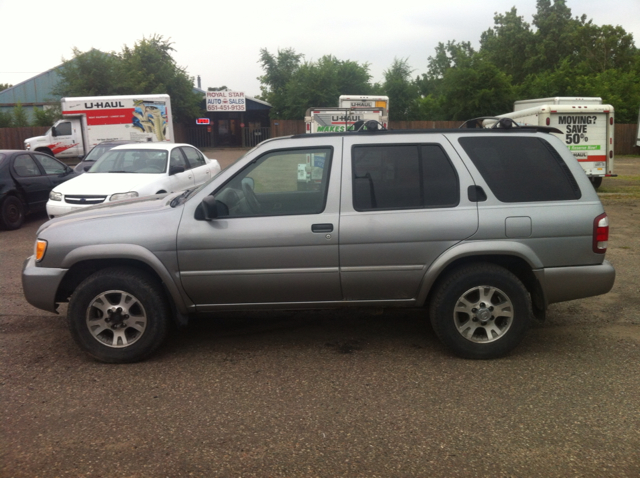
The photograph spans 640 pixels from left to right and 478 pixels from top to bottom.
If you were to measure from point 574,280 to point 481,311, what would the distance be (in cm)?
76

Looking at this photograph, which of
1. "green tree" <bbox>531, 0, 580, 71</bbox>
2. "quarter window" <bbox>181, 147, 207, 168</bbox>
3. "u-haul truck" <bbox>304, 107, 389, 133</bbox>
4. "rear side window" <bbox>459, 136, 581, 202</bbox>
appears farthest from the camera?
"green tree" <bbox>531, 0, 580, 71</bbox>

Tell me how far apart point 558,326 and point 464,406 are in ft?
6.66

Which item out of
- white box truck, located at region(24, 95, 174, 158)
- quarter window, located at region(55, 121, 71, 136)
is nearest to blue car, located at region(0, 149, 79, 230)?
white box truck, located at region(24, 95, 174, 158)

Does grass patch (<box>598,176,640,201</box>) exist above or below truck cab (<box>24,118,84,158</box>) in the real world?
Answer: below

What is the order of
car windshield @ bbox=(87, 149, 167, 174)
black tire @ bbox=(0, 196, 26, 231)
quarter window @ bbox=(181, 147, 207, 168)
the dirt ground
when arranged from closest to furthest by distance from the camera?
the dirt ground
black tire @ bbox=(0, 196, 26, 231)
car windshield @ bbox=(87, 149, 167, 174)
quarter window @ bbox=(181, 147, 207, 168)

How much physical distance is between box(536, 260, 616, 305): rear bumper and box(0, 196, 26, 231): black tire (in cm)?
994

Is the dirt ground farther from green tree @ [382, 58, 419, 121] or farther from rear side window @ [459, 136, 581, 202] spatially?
green tree @ [382, 58, 419, 121]

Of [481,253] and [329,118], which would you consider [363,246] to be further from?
[329,118]

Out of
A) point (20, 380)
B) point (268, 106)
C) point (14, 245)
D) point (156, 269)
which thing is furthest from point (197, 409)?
point (268, 106)

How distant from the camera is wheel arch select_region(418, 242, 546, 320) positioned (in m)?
4.32

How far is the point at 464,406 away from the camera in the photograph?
3.72m

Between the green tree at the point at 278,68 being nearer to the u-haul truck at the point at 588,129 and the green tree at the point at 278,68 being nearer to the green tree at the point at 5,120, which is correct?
the green tree at the point at 5,120

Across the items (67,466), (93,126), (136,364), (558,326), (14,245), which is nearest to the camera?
(67,466)

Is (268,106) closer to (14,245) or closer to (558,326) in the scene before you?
(14,245)
